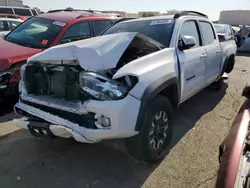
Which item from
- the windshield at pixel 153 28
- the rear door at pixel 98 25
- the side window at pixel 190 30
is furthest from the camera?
the rear door at pixel 98 25

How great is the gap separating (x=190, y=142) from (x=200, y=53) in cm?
153

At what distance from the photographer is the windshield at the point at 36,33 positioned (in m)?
5.44

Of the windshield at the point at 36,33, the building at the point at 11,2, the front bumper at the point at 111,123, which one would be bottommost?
the building at the point at 11,2

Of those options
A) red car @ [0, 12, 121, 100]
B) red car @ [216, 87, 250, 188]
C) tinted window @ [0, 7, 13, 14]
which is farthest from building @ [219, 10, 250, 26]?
red car @ [216, 87, 250, 188]

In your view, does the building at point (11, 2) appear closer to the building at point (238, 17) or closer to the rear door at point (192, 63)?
the building at point (238, 17)

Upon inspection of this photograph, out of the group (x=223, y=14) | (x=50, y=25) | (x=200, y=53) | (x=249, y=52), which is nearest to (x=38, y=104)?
(x=200, y=53)

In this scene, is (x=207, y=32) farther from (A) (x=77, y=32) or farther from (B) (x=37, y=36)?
(B) (x=37, y=36)

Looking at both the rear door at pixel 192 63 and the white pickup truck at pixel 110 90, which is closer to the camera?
the white pickup truck at pixel 110 90

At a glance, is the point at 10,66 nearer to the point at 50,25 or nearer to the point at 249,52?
the point at 50,25

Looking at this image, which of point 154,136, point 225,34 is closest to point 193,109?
point 154,136

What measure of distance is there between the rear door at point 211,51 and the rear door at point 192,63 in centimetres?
25

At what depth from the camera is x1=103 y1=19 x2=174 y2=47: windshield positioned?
396 centimetres

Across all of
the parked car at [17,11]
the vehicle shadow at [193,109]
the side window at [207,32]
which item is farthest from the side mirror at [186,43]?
the parked car at [17,11]

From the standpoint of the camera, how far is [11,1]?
1195 inches
